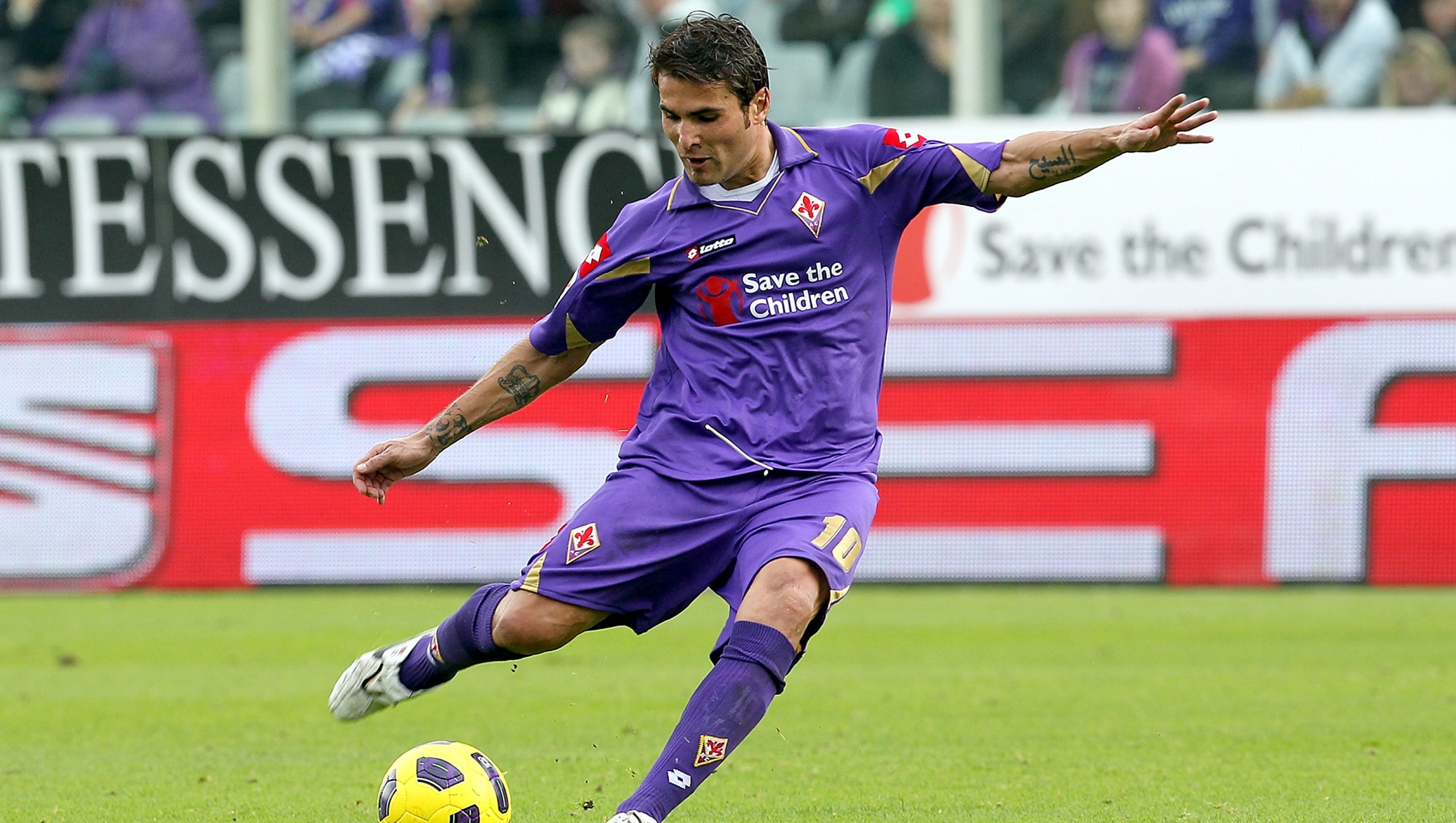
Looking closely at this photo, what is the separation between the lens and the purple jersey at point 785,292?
4.66 meters

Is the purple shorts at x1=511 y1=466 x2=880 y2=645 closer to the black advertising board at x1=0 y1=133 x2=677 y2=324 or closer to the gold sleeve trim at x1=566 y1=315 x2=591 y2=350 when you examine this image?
the gold sleeve trim at x1=566 y1=315 x2=591 y2=350

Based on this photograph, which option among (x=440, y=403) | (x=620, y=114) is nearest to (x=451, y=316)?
(x=440, y=403)

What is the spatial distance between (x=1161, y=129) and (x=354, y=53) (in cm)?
1063

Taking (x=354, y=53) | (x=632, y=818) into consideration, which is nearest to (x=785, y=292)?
(x=632, y=818)

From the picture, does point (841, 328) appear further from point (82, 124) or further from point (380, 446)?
point (82, 124)

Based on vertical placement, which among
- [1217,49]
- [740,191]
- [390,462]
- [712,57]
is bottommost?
[390,462]

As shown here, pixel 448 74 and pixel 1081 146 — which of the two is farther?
pixel 448 74

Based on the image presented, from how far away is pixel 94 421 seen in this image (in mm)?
11797

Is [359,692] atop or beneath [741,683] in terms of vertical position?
beneath

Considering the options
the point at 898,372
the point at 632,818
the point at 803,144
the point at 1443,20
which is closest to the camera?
the point at 632,818

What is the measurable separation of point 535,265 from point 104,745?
5935mm

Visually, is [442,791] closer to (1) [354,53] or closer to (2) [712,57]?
(2) [712,57]

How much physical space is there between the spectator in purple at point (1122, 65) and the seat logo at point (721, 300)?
8481mm

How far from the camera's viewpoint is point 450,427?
4992 millimetres
